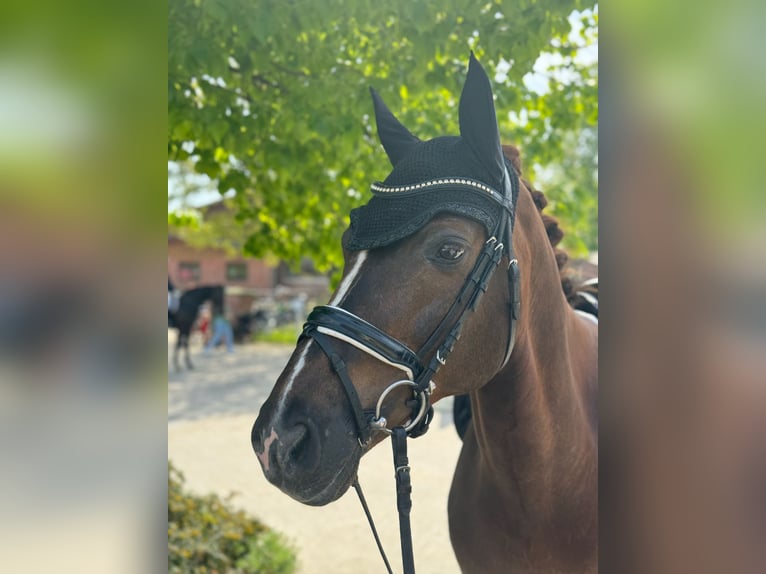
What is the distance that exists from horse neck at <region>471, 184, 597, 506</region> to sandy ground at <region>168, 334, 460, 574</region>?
3280mm

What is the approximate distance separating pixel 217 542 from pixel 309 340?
3699 millimetres

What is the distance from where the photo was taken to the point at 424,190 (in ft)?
5.23

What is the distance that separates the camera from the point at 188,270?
101 feet

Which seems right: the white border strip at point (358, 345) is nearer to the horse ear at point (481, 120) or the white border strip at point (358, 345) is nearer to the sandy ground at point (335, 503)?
the horse ear at point (481, 120)

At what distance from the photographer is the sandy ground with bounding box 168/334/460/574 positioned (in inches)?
200

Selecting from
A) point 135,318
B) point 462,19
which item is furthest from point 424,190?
point 462,19

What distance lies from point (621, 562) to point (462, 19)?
9.00ft

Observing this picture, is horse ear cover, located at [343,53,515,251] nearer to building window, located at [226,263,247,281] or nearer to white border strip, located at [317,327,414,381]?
white border strip, located at [317,327,414,381]

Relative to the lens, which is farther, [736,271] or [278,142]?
[278,142]

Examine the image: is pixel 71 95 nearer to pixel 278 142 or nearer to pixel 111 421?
pixel 111 421

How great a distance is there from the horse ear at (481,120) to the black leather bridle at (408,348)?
0.25 feet

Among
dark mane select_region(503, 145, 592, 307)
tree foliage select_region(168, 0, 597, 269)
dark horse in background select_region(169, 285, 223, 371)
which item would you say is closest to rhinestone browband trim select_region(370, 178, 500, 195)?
dark mane select_region(503, 145, 592, 307)

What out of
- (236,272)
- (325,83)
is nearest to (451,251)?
(325,83)

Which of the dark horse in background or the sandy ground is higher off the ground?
the dark horse in background
